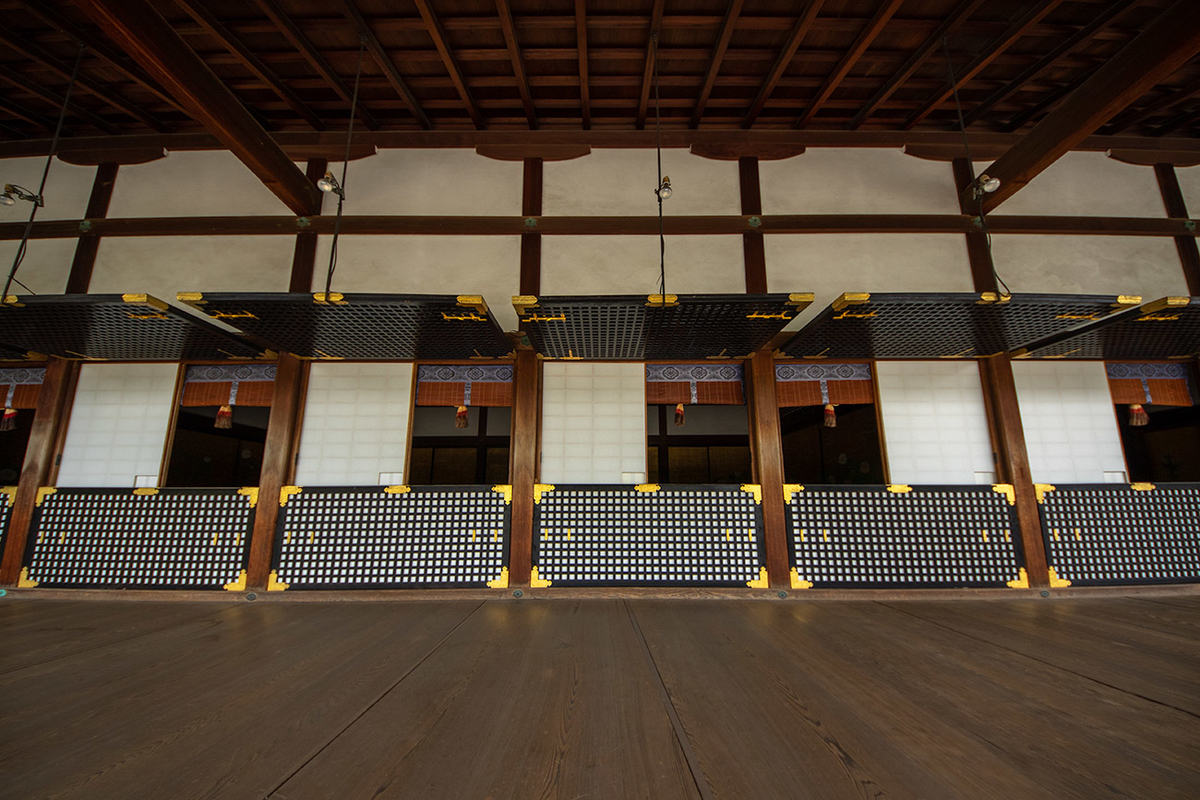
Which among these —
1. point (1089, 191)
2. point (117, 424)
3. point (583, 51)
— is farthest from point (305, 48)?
point (1089, 191)

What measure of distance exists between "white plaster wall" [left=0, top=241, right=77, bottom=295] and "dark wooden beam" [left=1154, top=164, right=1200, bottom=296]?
39.5ft

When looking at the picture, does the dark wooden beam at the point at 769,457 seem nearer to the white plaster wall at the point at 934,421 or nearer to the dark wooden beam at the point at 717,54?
the white plaster wall at the point at 934,421

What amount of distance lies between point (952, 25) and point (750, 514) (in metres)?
4.62

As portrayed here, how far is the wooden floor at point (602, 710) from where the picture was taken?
1308 millimetres

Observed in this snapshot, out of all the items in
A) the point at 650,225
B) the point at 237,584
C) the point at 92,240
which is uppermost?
the point at 650,225

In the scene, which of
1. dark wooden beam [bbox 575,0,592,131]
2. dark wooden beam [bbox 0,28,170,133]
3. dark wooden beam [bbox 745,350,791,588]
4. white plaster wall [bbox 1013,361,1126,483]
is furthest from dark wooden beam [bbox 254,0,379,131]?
white plaster wall [bbox 1013,361,1126,483]

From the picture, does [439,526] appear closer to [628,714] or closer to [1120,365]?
[628,714]

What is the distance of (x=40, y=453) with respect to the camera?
15.1ft

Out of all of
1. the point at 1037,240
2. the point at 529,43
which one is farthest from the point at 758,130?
the point at 1037,240

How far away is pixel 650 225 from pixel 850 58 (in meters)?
2.29

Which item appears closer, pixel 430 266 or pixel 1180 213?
pixel 430 266

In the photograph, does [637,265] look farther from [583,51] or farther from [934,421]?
[934,421]

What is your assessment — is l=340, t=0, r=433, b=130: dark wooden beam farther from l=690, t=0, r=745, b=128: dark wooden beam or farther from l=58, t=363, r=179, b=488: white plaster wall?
l=58, t=363, r=179, b=488: white plaster wall

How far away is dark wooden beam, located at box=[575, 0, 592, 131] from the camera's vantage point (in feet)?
12.5
